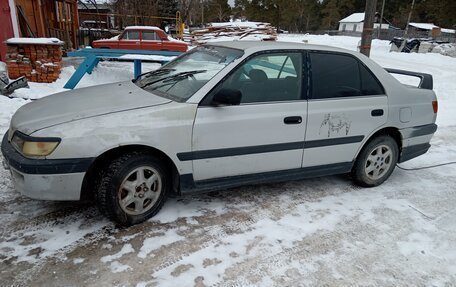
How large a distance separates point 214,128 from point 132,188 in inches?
34.6

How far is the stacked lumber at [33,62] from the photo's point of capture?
27.3ft

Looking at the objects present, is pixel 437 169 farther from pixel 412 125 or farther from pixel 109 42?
pixel 109 42

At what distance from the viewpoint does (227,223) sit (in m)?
3.32

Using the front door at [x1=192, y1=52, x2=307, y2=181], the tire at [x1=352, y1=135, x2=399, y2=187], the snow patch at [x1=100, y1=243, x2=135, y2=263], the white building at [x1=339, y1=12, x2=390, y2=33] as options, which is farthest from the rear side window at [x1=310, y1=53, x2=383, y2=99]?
the white building at [x1=339, y1=12, x2=390, y2=33]

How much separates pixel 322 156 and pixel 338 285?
1.51 metres

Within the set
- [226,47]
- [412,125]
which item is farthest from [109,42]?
[412,125]

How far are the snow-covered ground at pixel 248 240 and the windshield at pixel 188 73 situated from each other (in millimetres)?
1135

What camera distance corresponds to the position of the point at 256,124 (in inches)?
132

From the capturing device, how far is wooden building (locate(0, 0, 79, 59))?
968cm

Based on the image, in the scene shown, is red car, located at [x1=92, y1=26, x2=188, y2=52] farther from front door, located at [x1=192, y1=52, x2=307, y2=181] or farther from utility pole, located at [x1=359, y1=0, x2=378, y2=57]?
front door, located at [x1=192, y1=52, x2=307, y2=181]

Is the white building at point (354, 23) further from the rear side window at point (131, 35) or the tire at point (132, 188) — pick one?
the tire at point (132, 188)

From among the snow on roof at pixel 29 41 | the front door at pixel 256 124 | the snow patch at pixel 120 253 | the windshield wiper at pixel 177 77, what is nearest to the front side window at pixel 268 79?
the front door at pixel 256 124

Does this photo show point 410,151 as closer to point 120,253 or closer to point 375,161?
point 375,161

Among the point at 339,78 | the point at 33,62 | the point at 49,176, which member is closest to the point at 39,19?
the point at 33,62
